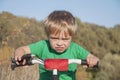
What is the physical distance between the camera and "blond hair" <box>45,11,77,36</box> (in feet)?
14.6

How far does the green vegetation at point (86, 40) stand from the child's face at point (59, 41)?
507 centimetres

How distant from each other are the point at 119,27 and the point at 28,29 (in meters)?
10.5

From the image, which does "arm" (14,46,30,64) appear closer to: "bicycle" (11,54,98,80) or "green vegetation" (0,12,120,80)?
"bicycle" (11,54,98,80)

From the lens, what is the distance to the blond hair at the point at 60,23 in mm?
4465

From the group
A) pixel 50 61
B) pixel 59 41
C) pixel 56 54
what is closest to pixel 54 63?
pixel 50 61

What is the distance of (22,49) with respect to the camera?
4.74 metres

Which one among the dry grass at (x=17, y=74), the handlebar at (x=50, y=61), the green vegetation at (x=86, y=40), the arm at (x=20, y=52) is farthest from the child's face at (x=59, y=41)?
the green vegetation at (x=86, y=40)

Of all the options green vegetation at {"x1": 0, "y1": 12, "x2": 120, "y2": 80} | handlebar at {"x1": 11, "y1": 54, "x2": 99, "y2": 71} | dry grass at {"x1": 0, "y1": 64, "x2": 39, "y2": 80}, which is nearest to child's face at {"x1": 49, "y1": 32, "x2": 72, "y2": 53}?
handlebar at {"x1": 11, "y1": 54, "x2": 99, "y2": 71}

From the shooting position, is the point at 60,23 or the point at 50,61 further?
the point at 60,23

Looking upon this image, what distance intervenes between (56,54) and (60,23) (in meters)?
0.37

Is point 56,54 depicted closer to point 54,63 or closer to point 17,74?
point 54,63

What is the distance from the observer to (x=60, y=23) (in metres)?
4.53

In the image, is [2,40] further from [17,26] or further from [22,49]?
[22,49]

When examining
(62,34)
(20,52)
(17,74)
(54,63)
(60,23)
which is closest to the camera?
(54,63)
